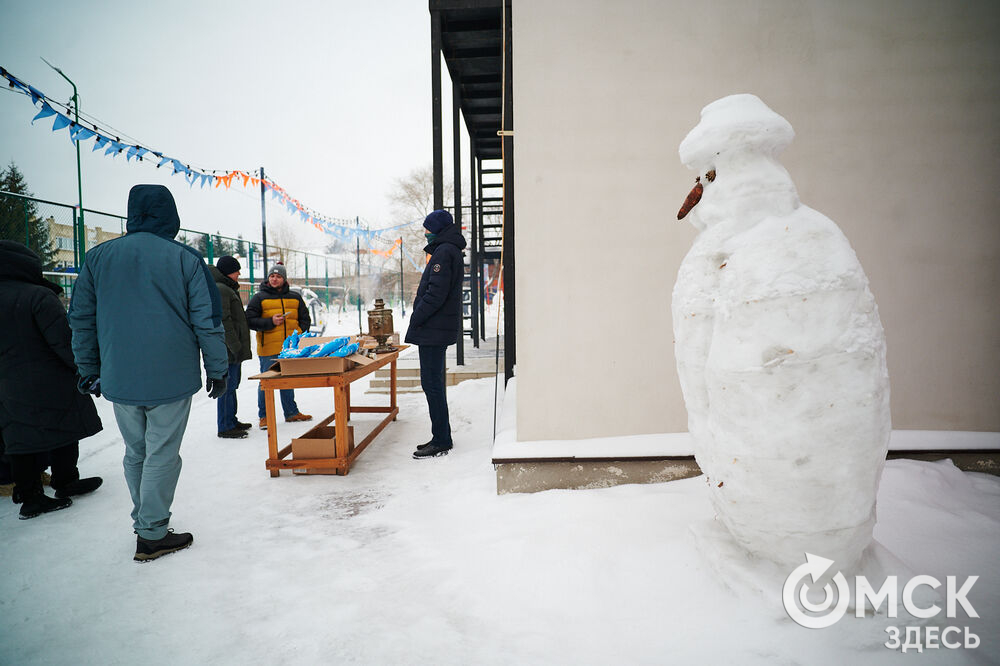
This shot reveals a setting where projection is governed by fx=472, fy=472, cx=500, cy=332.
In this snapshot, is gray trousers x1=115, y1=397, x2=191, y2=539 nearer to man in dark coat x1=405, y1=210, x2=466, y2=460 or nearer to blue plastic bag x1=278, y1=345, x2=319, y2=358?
blue plastic bag x1=278, y1=345, x2=319, y2=358

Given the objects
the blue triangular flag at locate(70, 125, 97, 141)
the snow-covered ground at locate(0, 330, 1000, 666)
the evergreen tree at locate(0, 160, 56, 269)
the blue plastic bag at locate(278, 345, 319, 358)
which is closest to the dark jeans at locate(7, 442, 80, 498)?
the snow-covered ground at locate(0, 330, 1000, 666)

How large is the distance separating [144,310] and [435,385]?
2.11 metres

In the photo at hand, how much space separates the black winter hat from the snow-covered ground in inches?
84.4

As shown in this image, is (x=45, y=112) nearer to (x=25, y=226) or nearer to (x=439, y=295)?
(x=25, y=226)

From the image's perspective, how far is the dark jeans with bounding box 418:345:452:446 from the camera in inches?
156

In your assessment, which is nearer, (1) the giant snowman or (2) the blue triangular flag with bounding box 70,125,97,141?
(1) the giant snowman

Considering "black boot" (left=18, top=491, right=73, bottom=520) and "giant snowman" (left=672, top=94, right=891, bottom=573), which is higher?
"giant snowman" (left=672, top=94, right=891, bottom=573)

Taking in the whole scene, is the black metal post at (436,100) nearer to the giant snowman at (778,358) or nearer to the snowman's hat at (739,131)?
the snowman's hat at (739,131)

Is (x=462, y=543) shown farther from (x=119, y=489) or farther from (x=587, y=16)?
(x=587, y=16)


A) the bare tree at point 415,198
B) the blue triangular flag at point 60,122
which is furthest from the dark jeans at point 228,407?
the bare tree at point 415,198

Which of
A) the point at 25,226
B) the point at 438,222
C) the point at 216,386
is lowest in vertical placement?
the point at 216,386

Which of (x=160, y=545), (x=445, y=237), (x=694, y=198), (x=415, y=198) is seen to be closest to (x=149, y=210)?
(x=160, y=545)

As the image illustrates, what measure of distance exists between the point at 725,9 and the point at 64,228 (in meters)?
8.67

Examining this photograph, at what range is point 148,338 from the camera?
2377 mm
